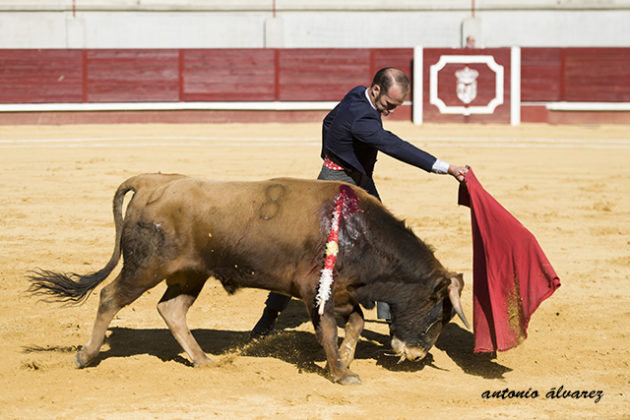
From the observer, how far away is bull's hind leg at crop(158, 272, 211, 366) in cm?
379

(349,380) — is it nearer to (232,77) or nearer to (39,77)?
(232,77)

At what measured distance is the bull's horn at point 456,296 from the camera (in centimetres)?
362

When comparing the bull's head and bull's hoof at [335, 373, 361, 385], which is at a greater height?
the bull's head

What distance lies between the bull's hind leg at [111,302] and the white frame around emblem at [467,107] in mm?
10817

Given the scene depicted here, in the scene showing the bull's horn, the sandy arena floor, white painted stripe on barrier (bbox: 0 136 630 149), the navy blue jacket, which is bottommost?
the sandy arena floor

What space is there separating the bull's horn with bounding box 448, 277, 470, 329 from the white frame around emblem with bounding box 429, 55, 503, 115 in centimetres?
1053

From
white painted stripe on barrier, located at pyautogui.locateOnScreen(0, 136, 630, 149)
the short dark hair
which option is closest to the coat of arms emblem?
white painted stripe on barrier, located at pyautogui.locateOnScreen(0, 136, 630, 149)

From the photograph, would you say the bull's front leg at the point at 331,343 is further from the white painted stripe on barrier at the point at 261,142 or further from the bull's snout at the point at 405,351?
the white painted stripe on barrier at the point at 261,142

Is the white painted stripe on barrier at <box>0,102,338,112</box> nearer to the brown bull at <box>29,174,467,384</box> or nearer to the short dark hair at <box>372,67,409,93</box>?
the short dark hair at <box>372,67,409,93</box>

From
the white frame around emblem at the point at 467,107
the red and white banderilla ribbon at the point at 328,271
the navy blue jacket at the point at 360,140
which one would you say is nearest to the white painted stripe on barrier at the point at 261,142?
the white frame around emblem at the point at 467,107

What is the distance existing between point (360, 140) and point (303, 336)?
1.10m

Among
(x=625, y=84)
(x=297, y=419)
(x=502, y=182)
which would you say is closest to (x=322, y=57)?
(x=625, y=84)

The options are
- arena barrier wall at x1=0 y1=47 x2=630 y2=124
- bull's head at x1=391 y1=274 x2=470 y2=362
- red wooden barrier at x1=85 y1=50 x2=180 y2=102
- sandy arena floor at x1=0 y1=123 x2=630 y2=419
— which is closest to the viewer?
sandy arena floor at x1=0 y1=123 x2=630 y2=419

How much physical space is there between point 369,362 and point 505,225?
0.84m
